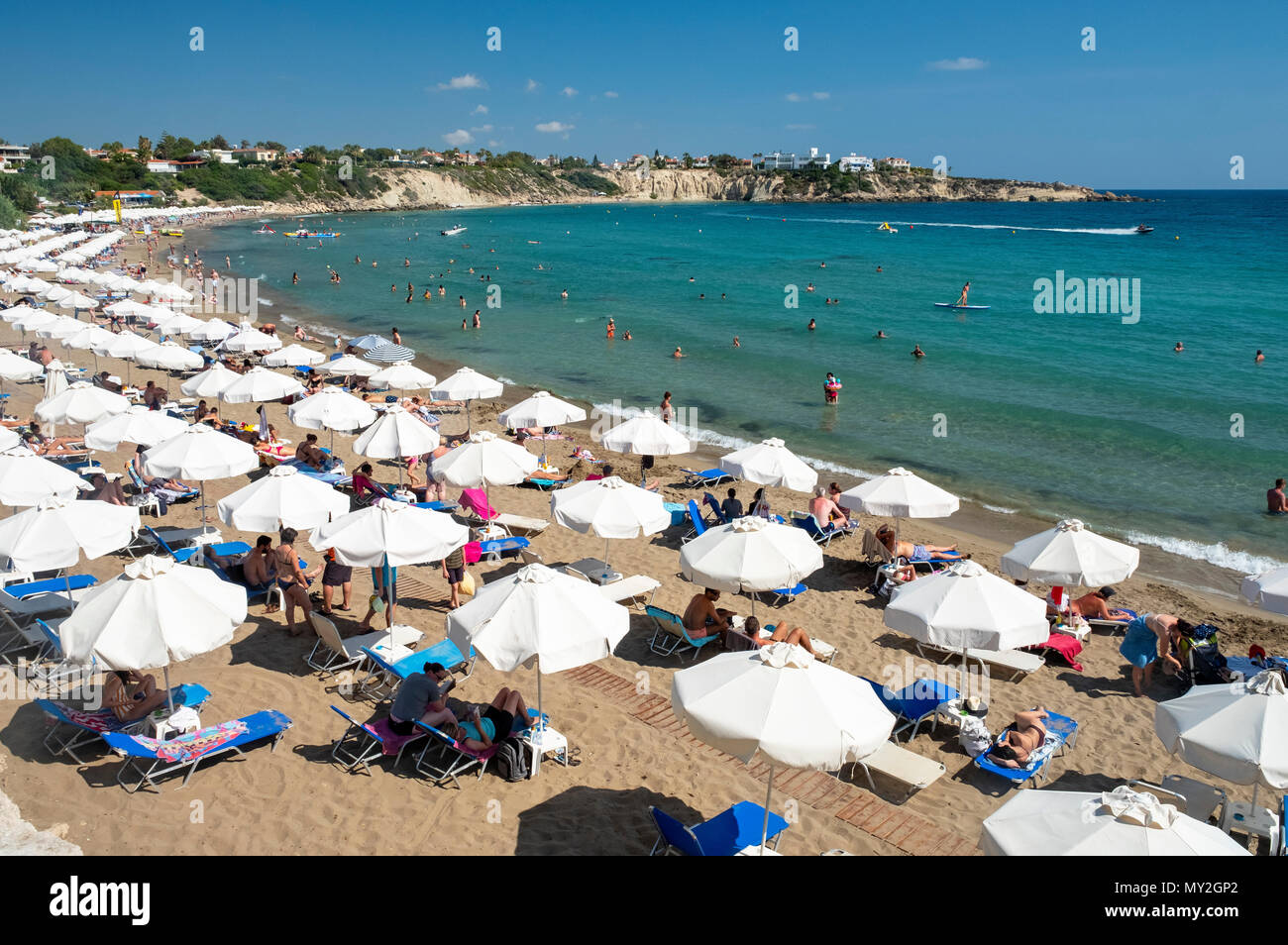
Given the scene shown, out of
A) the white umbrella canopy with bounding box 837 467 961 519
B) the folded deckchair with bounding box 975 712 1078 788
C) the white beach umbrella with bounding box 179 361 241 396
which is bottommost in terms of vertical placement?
the folded deckchair with bounding box 975 712 1078 788

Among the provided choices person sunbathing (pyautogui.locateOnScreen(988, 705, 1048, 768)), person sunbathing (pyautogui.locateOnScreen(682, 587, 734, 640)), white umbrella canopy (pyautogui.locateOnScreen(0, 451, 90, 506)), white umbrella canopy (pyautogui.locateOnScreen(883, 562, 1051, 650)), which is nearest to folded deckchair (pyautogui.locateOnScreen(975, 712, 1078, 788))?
person sunbathing (pyautogui.locateOnScreen(988, 705, 1048, 768))

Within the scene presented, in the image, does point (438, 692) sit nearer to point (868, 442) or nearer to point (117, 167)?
point (868, 442)

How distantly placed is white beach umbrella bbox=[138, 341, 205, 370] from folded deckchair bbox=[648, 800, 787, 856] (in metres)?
17.3

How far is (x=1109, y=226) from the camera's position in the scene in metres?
113

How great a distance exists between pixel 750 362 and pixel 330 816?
2595cm

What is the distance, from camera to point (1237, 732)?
589 cm

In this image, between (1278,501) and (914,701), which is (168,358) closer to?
(914,701)

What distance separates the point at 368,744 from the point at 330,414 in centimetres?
771

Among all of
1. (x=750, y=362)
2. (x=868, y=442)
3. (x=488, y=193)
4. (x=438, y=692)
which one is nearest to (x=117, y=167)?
(x=488, y=193)

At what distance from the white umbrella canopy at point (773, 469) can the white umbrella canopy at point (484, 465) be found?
309cm

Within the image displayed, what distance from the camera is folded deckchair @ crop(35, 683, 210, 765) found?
7.09 meters

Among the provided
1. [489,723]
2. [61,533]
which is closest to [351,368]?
[61,533]

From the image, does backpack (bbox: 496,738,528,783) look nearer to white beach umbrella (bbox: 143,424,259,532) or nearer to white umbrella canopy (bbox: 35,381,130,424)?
white beach umbrella (bbox: 143,424,259,532)

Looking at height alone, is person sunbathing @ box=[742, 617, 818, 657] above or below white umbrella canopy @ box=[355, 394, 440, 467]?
below
